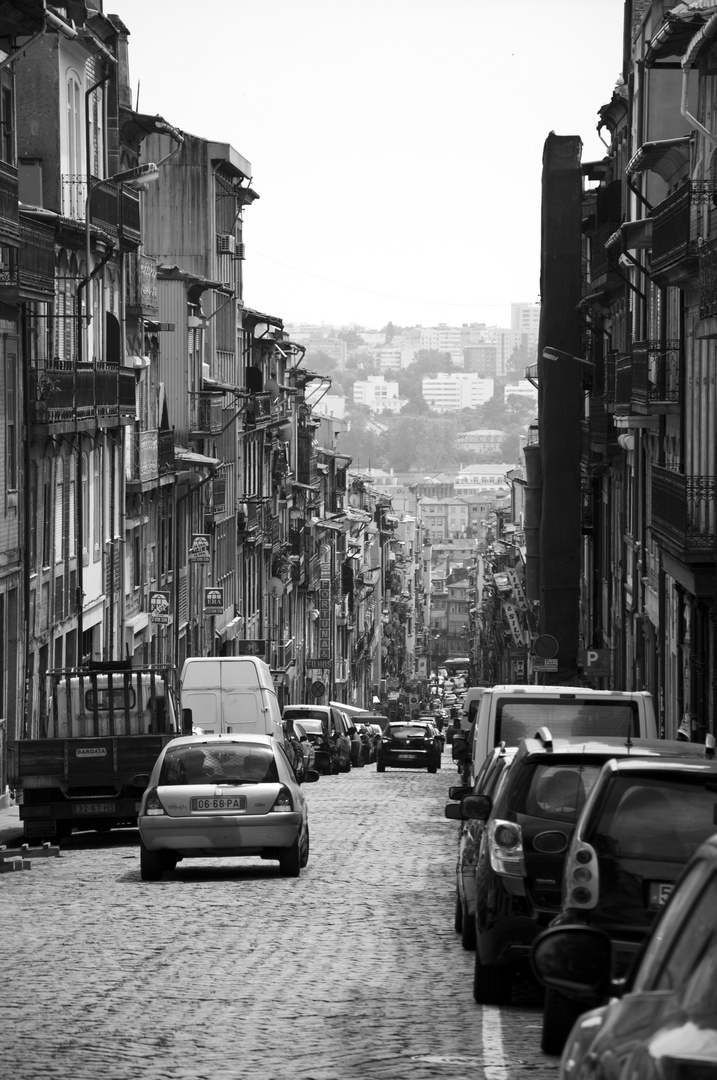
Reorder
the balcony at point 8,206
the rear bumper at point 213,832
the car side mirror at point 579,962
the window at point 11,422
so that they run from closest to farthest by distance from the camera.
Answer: the car side mirror at point 579,962
the rear bumper at point 213,832
the balcony at point 8,206
the window at point 11,422

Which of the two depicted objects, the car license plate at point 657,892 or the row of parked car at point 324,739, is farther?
the row of parked car at point 324,739

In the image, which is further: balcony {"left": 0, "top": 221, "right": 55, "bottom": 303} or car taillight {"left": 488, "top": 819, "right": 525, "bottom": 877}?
balcony {"left": 0, "top": 221, "right": 55, "bottom": 303}

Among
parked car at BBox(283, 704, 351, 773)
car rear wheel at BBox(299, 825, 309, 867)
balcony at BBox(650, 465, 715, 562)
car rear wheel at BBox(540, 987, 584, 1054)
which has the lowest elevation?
parked car at BBox(283, 704, 351, 773)

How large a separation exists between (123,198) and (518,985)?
34.3 m

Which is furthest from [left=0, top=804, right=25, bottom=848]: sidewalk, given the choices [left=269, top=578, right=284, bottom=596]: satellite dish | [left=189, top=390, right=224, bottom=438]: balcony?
[left=269, top=578, right=284, bottom=596]: satellite dish

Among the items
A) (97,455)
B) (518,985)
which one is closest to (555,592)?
(97,455)

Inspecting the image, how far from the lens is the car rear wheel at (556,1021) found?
9195 mm

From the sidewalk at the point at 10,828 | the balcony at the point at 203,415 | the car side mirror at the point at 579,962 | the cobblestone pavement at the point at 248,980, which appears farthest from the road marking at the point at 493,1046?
the balcony at the point at 203,415

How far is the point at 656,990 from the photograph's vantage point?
5.25m

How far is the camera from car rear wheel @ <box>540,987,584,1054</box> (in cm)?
920

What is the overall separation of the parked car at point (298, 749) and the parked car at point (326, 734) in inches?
22.1

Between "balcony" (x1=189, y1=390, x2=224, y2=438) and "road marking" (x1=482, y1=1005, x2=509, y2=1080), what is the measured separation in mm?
48537

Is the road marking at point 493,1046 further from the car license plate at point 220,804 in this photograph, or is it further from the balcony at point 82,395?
the balcony at point 82,395

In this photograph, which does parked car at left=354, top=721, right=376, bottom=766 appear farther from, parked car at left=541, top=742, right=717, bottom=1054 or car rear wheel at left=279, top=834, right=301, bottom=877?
parked car at left=541, top=742, right=717, bottom=1054
